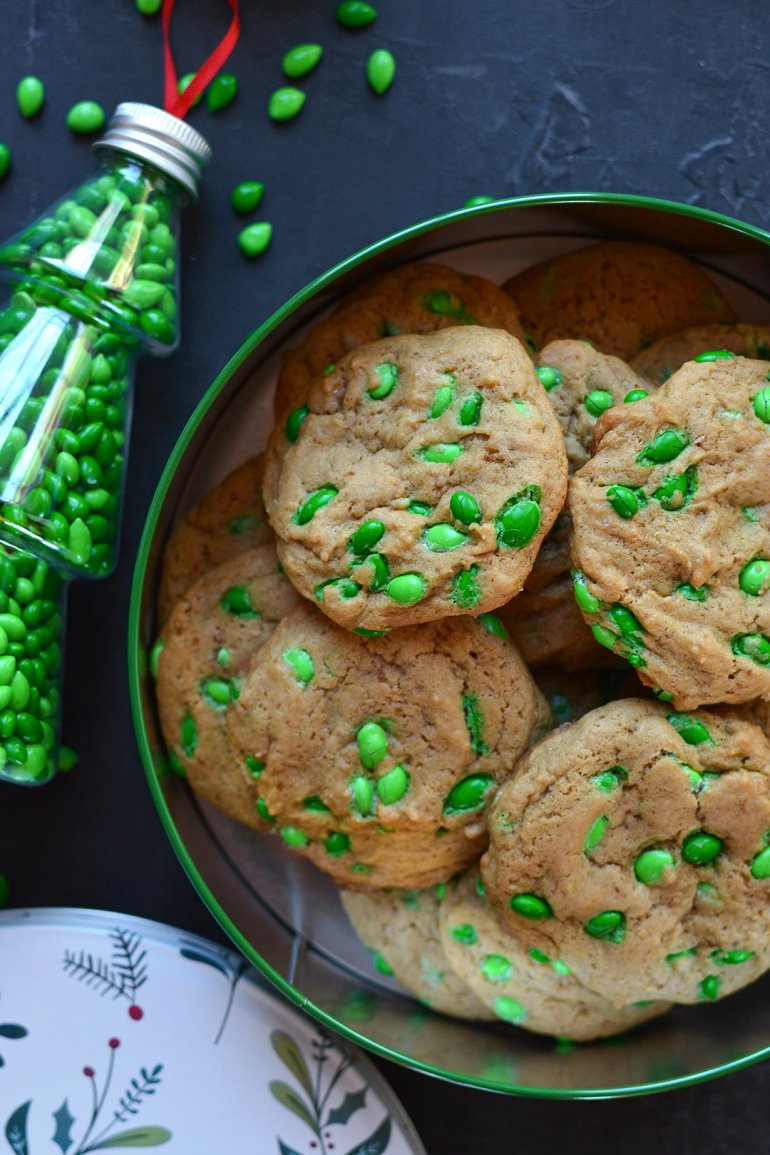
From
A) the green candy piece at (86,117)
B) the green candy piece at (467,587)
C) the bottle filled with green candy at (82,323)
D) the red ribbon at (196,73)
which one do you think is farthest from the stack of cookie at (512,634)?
the green candy piece at (86,117)

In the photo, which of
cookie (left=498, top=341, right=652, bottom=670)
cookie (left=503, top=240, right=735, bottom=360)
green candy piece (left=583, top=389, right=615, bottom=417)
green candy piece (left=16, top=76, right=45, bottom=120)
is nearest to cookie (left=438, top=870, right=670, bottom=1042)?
cookie (left=498, top=341, right=652, bottom=670)

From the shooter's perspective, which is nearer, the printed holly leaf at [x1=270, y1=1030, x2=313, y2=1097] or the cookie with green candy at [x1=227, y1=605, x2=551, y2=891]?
the cookie with green candy at [x1=227, y1=605, x2=551, y2=891]

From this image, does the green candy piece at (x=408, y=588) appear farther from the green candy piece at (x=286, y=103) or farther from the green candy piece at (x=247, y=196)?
the green candy piece at (x=286, y=103)

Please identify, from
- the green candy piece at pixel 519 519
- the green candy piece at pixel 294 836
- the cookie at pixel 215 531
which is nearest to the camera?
the green candy piece at pixel 519 519

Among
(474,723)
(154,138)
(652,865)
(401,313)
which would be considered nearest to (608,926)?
(652,865)

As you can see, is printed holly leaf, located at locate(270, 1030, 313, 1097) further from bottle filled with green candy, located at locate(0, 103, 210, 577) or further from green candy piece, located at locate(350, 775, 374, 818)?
bottle filled with green candy, located at locate(0, 103, 210, 577)

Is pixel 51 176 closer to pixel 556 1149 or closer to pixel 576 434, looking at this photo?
pixel 576 434

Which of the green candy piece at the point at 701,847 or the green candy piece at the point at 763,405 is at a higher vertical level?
the green candy piece at the point at 763,405

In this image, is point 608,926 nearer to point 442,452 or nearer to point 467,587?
point 467,587
